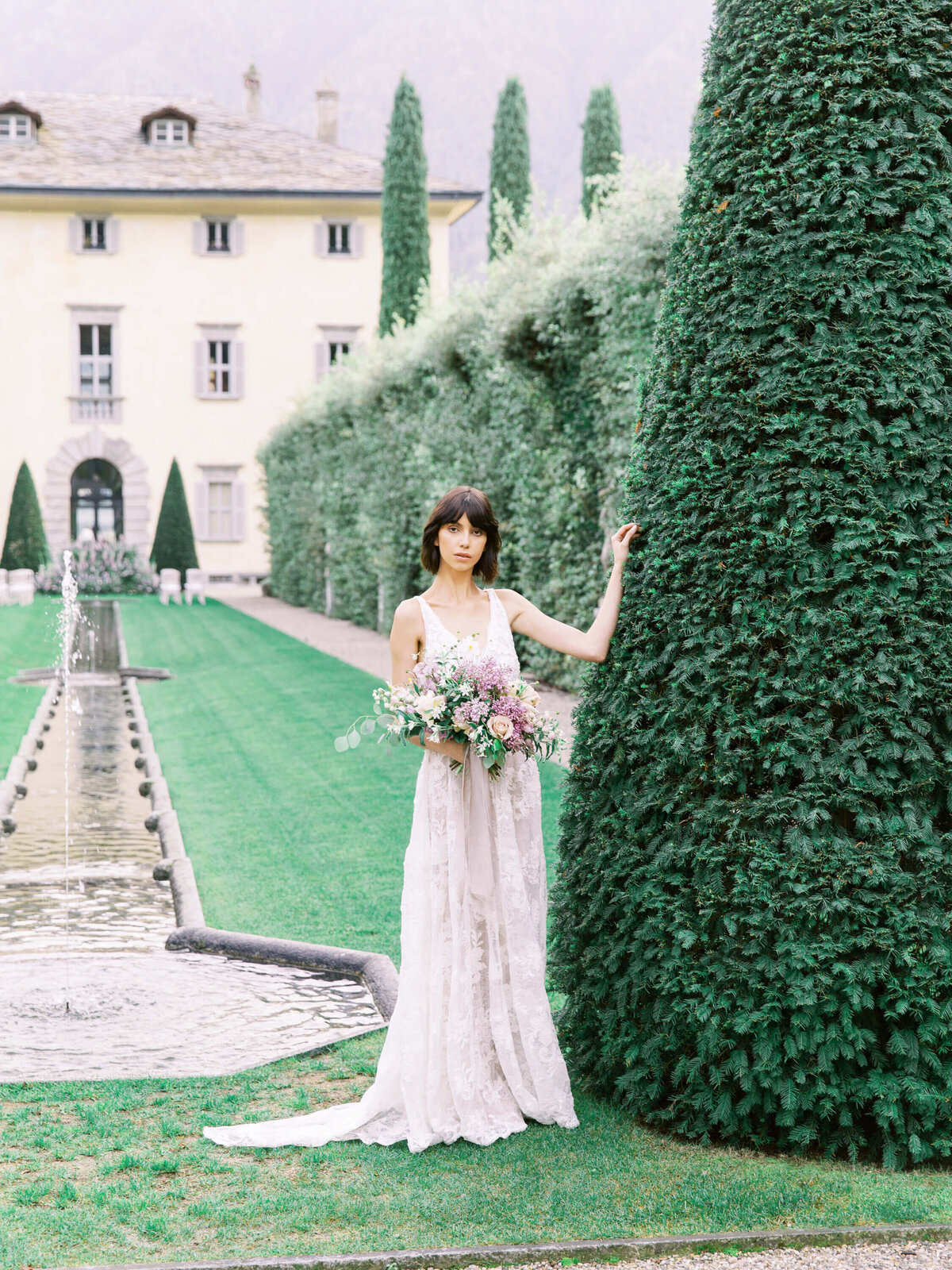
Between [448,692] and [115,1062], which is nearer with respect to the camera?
[448,692]

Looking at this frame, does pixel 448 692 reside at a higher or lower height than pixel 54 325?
lower

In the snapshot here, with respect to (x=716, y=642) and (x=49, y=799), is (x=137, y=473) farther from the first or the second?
(x=716, y=642)

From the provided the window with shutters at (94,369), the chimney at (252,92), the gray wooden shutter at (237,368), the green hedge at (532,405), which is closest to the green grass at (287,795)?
the green hedge at (532,405)

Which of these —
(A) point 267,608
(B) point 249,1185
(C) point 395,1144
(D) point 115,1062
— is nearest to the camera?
(B) point 249,1185

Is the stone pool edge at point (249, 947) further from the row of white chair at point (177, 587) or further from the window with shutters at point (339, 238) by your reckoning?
the window with shutters at point (339, 238)

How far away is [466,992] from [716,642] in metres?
1.20

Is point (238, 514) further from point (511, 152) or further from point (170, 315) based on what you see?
point (511, 152)

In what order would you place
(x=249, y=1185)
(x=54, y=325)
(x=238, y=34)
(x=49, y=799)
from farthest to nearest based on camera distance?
(x=238, y=34) < (x=54, y=325) < (x=49, y=799) < (x=249, y=1185)

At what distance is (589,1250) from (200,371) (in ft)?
118

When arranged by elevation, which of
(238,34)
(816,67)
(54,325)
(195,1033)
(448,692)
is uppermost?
(238,34)

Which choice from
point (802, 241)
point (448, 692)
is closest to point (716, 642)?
point (448, 692)

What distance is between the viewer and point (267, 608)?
28797 mm

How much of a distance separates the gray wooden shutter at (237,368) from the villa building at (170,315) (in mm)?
35

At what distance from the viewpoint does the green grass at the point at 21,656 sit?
11753 mm
